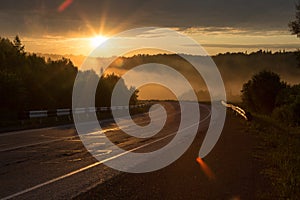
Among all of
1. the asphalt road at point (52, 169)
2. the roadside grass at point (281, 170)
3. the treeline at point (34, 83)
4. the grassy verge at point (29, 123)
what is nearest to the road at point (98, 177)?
the asphalt road at point (52, 169)

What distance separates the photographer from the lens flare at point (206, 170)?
10766 mm

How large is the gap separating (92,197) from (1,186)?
2121 mm

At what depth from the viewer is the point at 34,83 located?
40.2 m

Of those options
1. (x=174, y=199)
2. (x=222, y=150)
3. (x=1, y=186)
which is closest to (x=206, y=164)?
(x=222, y=150)

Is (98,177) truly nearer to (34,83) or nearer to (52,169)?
(52,169)

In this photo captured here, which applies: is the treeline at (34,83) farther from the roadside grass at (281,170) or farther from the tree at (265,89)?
the roadside grass at (281,170)

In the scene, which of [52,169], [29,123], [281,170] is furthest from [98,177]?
[29,123]

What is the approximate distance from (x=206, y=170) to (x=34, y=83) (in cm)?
3080

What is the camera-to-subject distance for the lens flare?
1077cm

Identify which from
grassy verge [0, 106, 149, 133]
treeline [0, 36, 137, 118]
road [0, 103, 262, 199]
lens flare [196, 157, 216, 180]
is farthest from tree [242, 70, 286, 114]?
lens flare [196, 157, 216, 180]

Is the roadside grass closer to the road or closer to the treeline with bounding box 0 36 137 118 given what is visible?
the road

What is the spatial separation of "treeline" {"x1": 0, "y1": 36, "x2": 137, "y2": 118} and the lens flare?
22.2m

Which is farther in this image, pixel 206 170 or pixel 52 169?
pixel 206 170

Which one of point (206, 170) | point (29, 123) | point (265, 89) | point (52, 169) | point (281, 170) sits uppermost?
point (265, 89)
